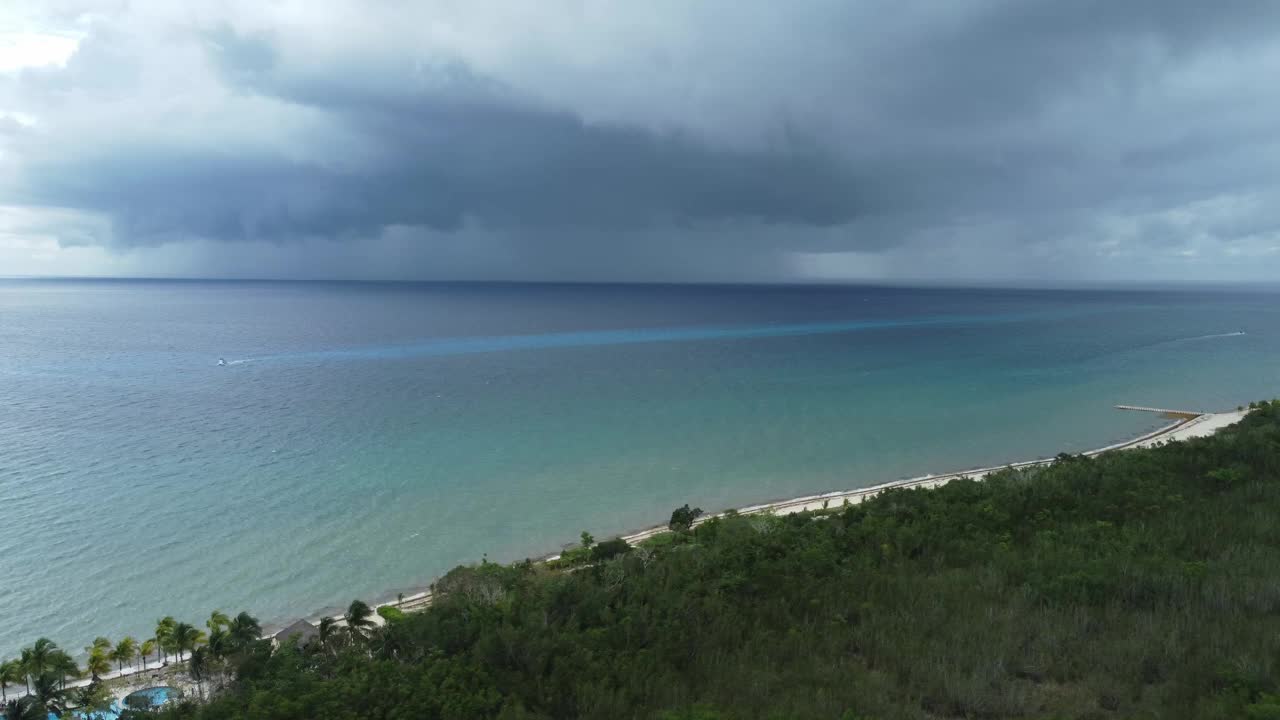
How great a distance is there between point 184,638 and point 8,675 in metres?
4.38

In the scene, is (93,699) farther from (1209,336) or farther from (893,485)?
(1209,336)

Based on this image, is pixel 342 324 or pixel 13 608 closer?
pixel 13 608

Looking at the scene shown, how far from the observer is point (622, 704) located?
20.7ft

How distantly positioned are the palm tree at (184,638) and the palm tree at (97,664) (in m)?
2.04

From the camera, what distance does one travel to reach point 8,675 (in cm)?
1892

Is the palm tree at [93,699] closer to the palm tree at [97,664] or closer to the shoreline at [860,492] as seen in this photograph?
the palm tree at [97,664]

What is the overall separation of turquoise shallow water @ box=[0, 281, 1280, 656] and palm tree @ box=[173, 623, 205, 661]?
2724 mm

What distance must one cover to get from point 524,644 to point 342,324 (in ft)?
501

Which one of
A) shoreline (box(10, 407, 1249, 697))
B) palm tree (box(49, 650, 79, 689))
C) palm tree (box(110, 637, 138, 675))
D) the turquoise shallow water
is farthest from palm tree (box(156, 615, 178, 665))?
the turquoise shallow water

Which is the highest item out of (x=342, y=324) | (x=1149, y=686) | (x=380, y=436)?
(x=342, y=324)

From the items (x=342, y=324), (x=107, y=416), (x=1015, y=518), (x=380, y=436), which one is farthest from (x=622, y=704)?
(x=342, y=324)

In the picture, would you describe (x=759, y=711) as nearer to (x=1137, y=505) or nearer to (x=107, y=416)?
(x=1137, y=505)

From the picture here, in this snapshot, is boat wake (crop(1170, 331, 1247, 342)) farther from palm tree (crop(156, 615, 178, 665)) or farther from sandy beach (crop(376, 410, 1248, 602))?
palm tree (crop(156, 615, 178, 665))

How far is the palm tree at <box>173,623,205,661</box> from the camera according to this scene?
2075 centimetres
